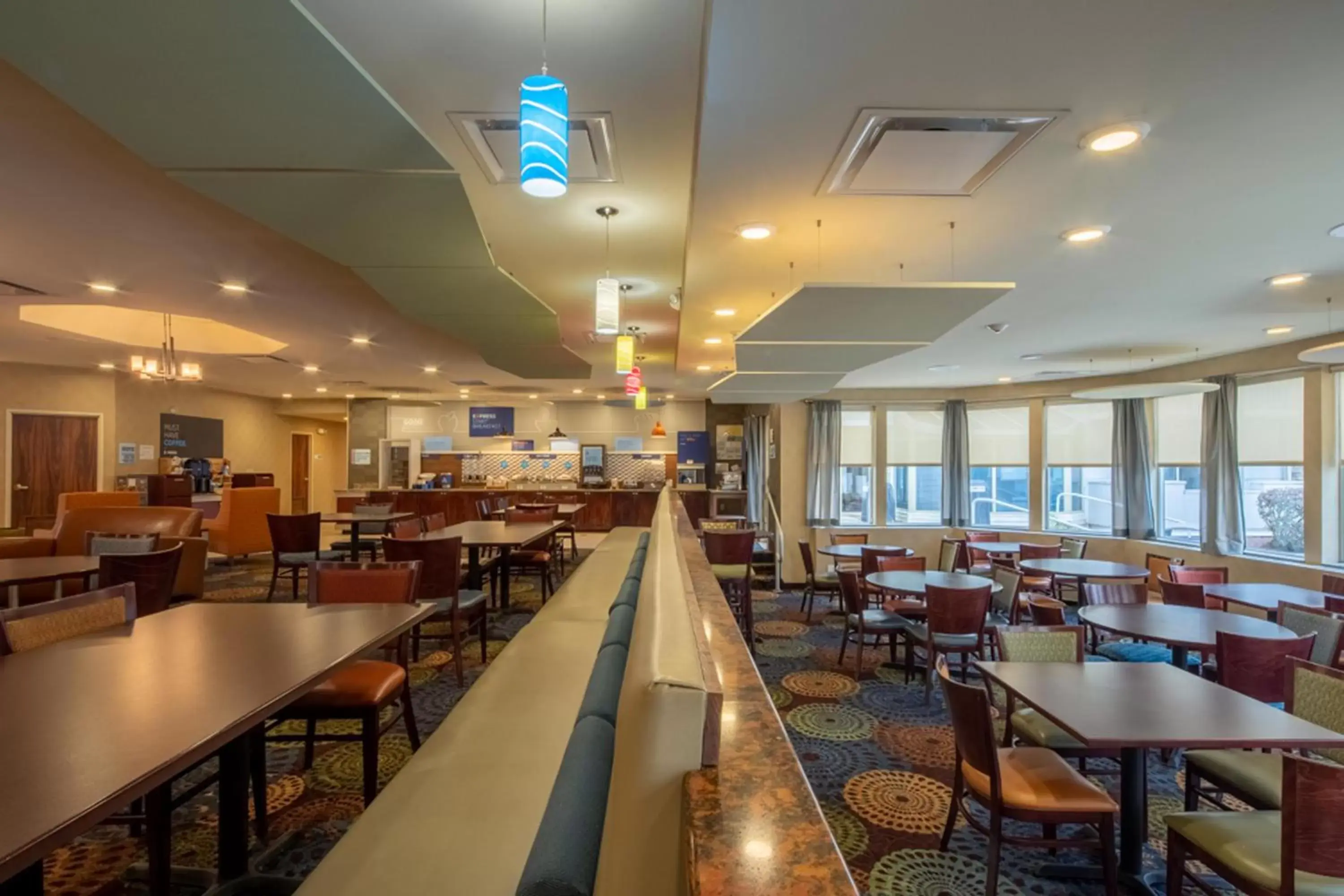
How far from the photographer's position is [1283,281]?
4219 millimetres

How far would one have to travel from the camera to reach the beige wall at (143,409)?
935cm

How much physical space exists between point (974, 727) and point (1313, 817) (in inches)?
35.2

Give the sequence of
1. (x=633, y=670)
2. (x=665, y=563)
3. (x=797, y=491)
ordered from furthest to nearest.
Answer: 1. (x=797, y=491)
2. (x=665, y=563)
3. (x=633, y=670)

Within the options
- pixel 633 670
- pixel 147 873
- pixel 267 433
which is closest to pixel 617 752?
pixel 633 670

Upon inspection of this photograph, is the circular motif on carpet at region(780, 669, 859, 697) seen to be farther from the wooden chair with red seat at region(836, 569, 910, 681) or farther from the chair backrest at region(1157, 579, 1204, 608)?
the chair backrest at region(1157, 579, 1204, 608)

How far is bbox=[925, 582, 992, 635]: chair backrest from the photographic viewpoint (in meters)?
4.38

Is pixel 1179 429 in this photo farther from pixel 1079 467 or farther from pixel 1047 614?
pixel 1047 614

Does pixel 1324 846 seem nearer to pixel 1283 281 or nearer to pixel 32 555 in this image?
pixel 1283 281

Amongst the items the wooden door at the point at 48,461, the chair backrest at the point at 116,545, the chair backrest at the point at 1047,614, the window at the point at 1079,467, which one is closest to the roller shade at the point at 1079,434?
the window at the point at 1079,467

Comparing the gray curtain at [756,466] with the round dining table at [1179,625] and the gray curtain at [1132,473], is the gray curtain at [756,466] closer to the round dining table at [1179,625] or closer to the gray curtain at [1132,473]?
the gray curtain at [1132,473]

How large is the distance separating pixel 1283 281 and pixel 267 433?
16.2 meters

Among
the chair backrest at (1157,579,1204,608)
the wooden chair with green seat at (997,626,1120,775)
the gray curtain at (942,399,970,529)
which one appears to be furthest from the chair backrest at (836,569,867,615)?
the gray curtain at (942,399,970,529)

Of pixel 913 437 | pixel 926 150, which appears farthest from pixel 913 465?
pixel 926 150

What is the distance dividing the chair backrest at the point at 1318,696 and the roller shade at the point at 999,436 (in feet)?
25.1
